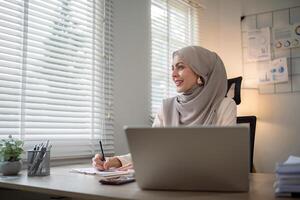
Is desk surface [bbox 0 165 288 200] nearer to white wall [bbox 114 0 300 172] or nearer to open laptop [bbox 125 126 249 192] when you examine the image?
open laptop [bbox 125 126 249 192]

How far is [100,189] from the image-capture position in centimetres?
99

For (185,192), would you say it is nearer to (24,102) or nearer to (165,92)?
(24,102)

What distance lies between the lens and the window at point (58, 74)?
66.6 inches

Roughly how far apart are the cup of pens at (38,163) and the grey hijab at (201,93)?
2.23 ft

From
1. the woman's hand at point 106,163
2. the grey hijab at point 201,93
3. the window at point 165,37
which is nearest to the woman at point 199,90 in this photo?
the grey hijab at point 201,93

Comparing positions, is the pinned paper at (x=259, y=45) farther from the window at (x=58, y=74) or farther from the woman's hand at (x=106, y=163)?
the woman's hand at (x=106, y=163)

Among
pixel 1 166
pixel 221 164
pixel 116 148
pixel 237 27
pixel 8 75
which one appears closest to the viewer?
pixel 221 164

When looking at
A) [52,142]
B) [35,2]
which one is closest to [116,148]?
[52,142]

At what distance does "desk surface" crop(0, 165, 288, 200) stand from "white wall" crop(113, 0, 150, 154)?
104 cm

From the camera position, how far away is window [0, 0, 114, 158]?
1.69 metres

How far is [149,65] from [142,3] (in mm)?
465

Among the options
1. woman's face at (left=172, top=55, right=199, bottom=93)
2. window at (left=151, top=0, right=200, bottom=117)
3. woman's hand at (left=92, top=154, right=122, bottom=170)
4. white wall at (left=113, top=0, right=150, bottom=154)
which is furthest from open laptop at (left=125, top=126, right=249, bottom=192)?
window at (left=151, top=0, right=200, bottom=117)

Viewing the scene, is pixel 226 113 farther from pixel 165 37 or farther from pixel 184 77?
pixel 165 37

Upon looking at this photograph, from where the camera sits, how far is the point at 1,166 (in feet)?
4.58
